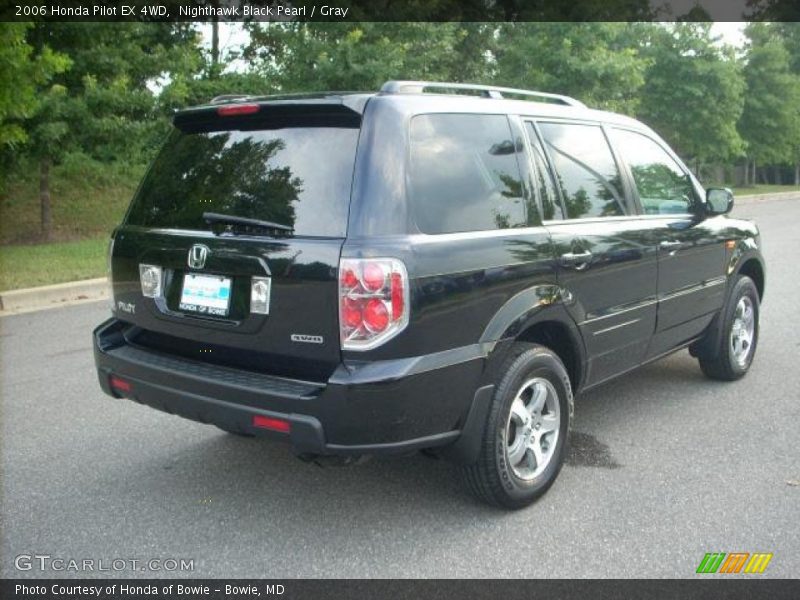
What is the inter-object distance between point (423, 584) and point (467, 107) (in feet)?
6.83

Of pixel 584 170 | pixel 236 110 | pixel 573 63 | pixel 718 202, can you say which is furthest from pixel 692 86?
pixel 236 110

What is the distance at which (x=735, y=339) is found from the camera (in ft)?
18.2

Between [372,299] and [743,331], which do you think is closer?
[372,299]

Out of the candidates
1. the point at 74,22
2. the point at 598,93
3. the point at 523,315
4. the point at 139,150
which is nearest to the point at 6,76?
the point at 74,22

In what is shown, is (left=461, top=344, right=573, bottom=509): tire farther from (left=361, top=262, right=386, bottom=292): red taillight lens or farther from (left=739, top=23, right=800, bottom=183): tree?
(left=739, top=23, right=800, bottom=183): tree

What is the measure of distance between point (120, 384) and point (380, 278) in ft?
4.90

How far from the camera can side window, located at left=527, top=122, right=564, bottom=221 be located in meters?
3.73

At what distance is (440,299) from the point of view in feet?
9.95

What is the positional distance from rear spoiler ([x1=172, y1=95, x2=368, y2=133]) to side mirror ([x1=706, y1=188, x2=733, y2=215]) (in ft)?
9.45

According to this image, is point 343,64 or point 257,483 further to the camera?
point 343,64

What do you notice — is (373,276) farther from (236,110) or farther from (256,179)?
(236,110)

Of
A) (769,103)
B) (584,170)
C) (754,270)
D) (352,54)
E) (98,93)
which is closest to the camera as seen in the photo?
(584,170)

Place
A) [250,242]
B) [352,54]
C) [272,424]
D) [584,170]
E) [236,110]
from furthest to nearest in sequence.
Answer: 1. [352,54]
2. [584,170]
3. [236,110]
4. [250,242]
5. [272,424]

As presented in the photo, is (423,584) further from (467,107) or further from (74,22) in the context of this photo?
(74,22)
